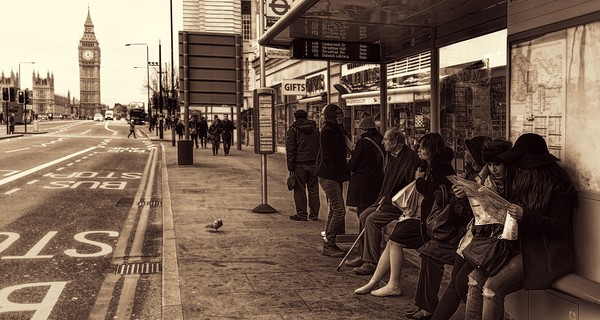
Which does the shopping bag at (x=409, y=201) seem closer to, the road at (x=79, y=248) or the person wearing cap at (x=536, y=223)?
the person wearing cap at (x=536, y=223)

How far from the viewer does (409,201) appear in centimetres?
556

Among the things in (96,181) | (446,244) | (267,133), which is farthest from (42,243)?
(96,181)

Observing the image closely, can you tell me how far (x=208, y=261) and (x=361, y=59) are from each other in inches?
164

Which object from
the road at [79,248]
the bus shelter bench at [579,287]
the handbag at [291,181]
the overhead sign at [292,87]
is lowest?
the road at [79,248]

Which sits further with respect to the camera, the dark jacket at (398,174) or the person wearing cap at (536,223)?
the dark jacket at (398,174)

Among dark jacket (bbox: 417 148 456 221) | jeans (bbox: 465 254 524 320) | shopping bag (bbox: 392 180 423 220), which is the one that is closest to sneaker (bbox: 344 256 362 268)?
Result: shopping bag (bbox: 392 180 423 220)

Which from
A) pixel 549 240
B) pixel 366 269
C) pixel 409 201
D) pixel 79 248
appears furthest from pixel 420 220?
pixel 79 248

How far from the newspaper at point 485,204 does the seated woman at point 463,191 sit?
6 centimetres

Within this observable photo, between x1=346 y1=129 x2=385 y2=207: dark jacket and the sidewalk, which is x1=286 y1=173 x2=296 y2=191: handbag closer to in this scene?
the sidewalk

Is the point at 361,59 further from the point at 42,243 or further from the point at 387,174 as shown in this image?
the point at 42,243

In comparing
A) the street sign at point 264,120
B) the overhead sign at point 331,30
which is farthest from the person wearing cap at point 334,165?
the street sign at point 264,120

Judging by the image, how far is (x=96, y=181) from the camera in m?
16.9

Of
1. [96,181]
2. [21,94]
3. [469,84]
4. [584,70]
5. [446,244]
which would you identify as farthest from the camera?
[21,94]

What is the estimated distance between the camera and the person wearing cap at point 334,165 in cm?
785
